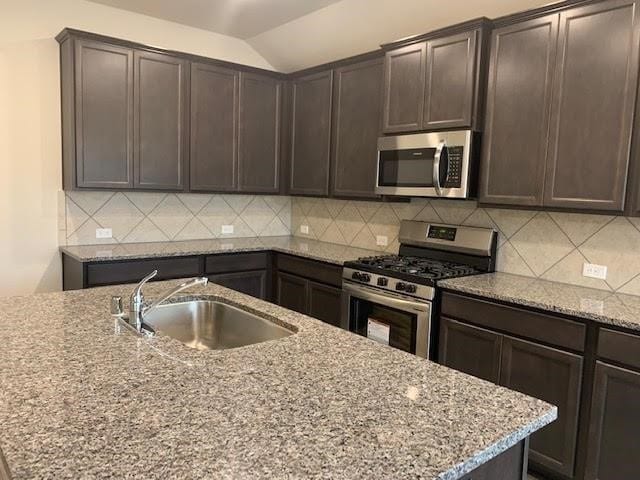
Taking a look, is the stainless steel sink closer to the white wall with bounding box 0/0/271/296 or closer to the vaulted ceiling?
the white wall with bounding box 0/0/271/296

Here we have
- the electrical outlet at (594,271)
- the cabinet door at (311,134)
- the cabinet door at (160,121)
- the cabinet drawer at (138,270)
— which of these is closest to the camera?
the electrical outlet at (594,271)

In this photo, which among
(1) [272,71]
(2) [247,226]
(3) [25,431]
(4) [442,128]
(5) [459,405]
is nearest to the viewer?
(3) [25,431]

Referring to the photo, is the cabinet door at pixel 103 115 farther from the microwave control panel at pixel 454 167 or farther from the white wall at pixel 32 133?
the microwave control panel at pixel 454 167

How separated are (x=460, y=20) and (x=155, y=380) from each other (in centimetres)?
301

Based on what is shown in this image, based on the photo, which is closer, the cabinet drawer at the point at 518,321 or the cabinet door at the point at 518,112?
the cabinet drawer at the point at 518,321

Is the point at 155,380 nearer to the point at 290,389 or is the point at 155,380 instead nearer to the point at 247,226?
the point at 290,389

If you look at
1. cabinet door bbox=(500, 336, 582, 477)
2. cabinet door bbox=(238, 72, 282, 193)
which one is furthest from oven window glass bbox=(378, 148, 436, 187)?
cabinet door bbox=(238, 72, 282, 193)

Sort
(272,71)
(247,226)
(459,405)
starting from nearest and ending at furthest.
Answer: (459,405) < (272,71) < (247,226)

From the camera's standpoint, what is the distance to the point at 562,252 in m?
2.84

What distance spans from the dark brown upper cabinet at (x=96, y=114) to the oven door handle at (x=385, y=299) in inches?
72.7

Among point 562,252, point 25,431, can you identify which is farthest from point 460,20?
point 25,431

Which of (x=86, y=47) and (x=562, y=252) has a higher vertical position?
(x=86, y=47)

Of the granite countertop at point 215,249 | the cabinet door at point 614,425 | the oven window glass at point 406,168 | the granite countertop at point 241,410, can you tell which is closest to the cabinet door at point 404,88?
the oven window glass at point 406,168

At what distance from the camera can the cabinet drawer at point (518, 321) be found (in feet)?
7.24
